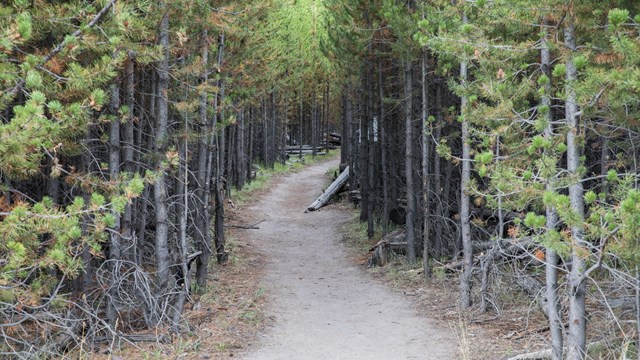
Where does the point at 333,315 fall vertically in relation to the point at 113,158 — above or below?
below

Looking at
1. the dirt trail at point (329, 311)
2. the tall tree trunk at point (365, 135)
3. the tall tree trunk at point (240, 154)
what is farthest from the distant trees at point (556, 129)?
the tall tree trunk at point (240, 154)

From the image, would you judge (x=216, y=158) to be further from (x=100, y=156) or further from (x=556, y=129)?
(x=556, y=129)

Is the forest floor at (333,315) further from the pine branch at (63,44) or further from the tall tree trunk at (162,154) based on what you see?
the pine branch at (63,44)

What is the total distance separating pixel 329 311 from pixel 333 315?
11.6 inches

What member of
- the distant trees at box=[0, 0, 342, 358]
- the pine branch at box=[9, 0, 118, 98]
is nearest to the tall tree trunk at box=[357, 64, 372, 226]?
the distant trees at box=[0, 0, 342, 358]

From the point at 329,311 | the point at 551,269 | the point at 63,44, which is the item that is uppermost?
the point at 63,44

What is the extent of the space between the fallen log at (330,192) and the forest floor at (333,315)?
6367 millimetres

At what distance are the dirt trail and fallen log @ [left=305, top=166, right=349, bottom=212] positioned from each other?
4.09m

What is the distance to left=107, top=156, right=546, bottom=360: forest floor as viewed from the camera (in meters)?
8.09

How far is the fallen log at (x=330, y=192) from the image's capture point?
2361cm

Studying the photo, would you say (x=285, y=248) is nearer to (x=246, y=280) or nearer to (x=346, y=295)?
(x=246, y=280)

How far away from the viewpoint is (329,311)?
412 inches

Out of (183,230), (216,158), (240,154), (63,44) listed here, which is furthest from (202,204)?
(240,154)

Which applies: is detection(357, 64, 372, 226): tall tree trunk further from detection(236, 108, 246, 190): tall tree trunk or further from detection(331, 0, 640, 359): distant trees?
detection(236, 108, 246, 190): tall tree trunk
